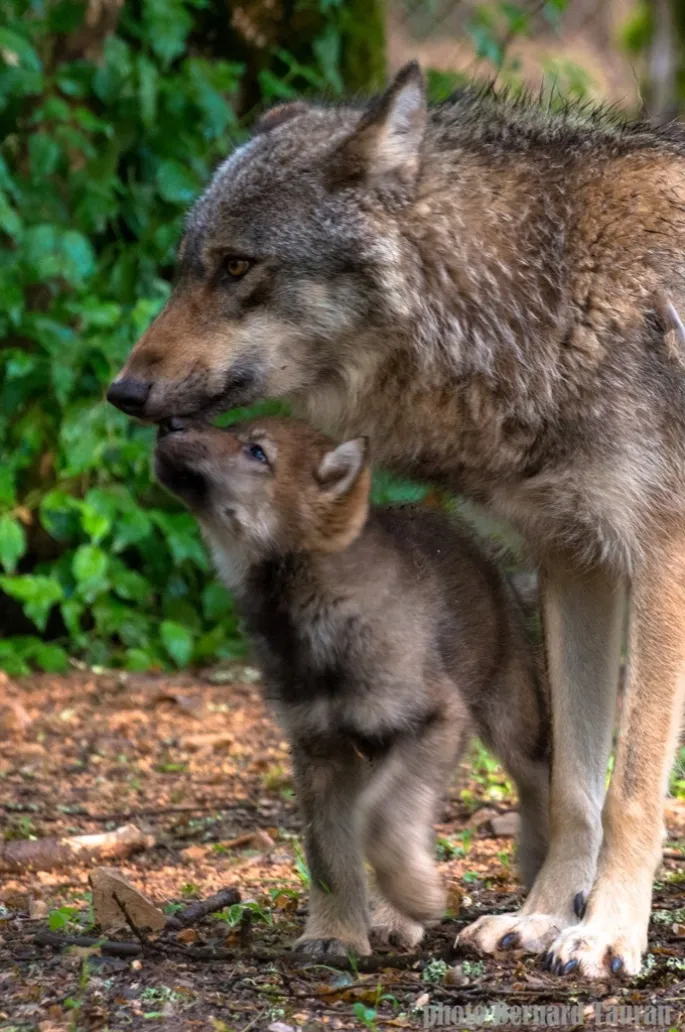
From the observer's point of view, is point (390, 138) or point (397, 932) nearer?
A: point (397, 932)

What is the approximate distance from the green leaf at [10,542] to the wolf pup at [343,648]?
2975 mm

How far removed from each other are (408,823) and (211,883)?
1154 mm

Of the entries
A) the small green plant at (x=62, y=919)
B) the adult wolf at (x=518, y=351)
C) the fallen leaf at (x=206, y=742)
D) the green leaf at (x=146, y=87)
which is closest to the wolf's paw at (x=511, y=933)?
the adult wolf at (x=518, y=351)

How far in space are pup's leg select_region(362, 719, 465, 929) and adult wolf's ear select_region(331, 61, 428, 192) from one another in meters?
1.58

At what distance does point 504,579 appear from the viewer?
4.52 meters

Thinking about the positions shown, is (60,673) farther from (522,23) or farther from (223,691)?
(522,23)

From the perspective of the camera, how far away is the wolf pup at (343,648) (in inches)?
147

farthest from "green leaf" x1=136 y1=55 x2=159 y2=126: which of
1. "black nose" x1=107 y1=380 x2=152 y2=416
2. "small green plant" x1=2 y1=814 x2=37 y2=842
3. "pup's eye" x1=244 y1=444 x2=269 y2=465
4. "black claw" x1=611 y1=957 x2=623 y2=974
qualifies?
"black claw" x1=611 y1=957 x2=623 y2=974

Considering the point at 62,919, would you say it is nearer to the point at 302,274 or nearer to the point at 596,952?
the point at 596,952

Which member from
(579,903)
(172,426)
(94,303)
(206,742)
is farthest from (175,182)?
(579,903)

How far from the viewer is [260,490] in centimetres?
392

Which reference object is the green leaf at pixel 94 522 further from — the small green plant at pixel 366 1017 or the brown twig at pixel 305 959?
the small green plant at pixel 366 1017

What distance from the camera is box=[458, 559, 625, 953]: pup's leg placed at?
4.21 metres

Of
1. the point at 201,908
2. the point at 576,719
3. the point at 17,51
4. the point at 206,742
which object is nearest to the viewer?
the point at 201,908
